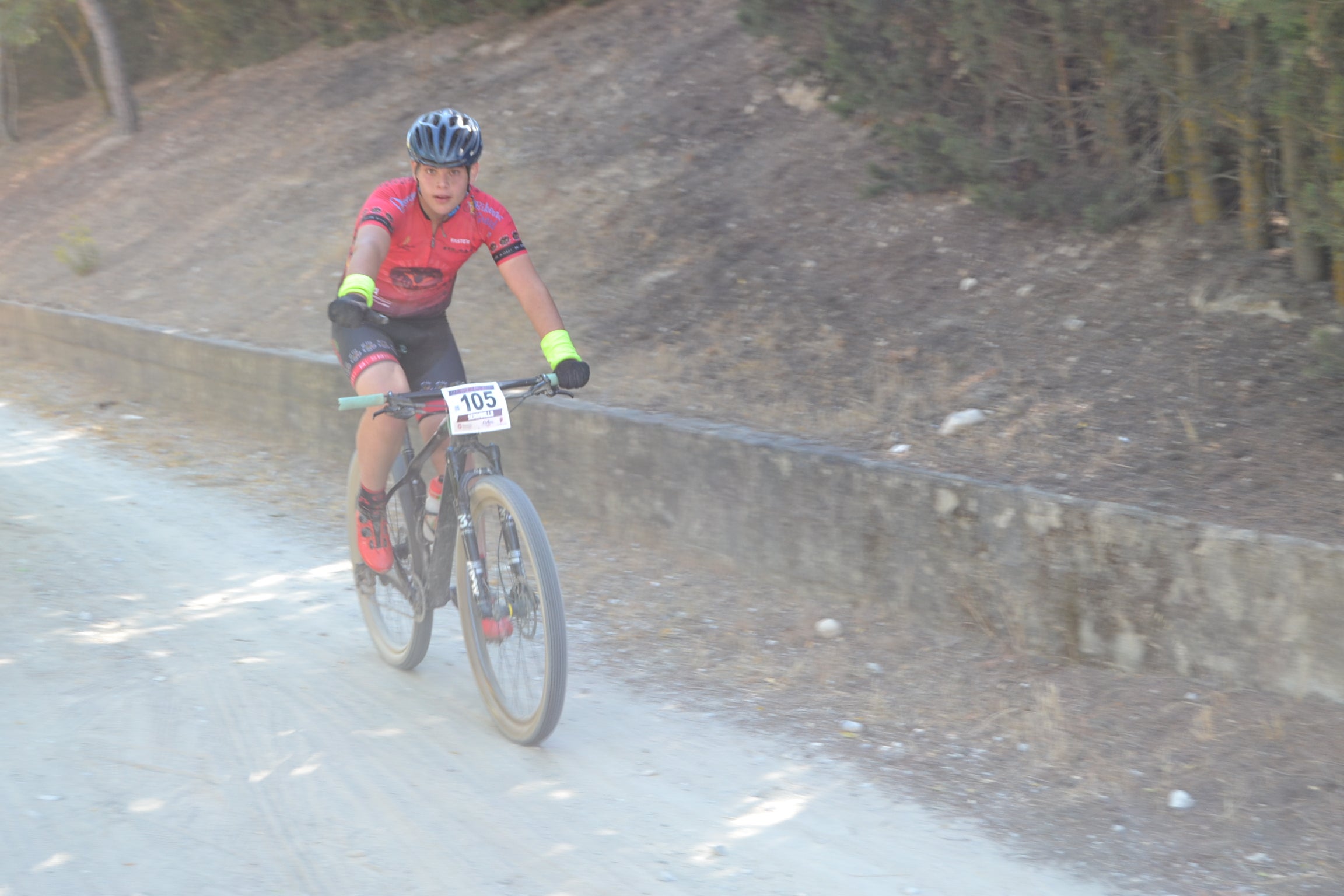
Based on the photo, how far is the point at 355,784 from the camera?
4.22m

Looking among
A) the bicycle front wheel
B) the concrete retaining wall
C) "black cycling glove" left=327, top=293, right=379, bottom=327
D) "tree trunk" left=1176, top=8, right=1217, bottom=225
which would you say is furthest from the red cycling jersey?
"tree trunk" left=1176, top=8, right=1217, bottom=225

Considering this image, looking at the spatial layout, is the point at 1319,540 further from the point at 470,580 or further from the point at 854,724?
the point at 470,580

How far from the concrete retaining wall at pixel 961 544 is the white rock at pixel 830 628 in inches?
8.9

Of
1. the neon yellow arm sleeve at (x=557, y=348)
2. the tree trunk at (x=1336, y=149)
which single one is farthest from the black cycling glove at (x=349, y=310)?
the tree trunk at (x=1336, y=149)

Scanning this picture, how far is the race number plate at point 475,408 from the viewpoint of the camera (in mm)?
4445

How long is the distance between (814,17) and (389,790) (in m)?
6.12

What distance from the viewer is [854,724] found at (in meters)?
4.81

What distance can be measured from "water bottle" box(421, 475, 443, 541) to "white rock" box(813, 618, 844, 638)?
1.81 m

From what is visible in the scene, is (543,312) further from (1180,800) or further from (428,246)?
(1180,800)

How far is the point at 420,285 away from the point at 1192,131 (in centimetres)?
412

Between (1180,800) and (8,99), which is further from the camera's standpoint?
(8,99)

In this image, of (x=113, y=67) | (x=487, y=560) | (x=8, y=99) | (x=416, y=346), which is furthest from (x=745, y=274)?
(x=8, y=99)

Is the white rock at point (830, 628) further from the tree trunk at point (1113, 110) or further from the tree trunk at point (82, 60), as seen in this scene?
the tree trunk at point (82, 60)

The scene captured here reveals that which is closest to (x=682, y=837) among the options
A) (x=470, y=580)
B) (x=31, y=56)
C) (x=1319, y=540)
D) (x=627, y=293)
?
(x=470, y=580)
